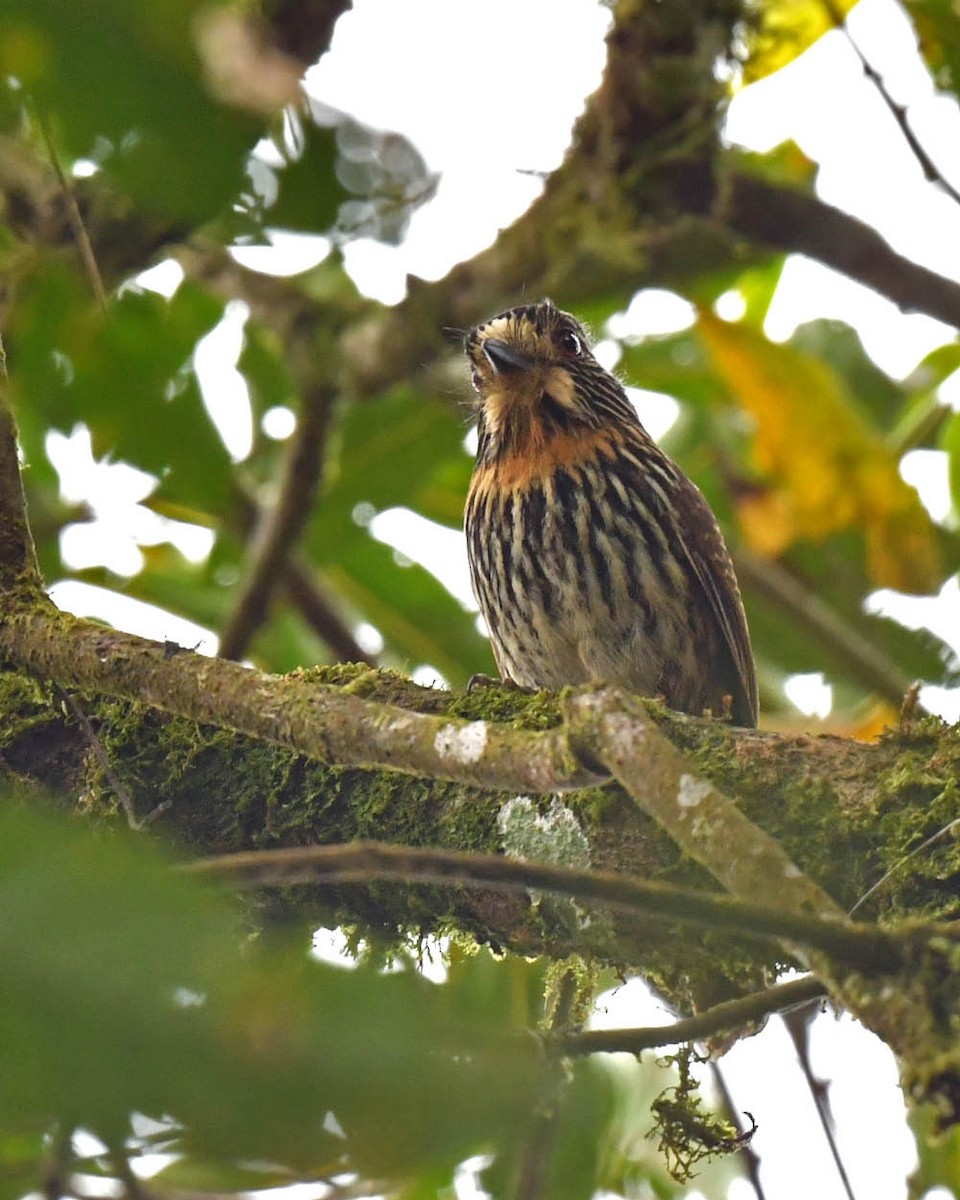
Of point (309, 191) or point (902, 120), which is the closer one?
point (309, 191)

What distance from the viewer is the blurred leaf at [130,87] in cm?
67

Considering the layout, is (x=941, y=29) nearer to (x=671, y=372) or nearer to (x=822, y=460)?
(x=822, y=460)

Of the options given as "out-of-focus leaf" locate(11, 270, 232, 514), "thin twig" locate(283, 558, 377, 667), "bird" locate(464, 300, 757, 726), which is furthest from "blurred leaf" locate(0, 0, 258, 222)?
"thin twig" locate(283, 558, 377, 667)

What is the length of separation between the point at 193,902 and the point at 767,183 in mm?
3924

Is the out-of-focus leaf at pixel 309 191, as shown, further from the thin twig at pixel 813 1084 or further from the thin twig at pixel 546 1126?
the thin twig at pixel 813 1084

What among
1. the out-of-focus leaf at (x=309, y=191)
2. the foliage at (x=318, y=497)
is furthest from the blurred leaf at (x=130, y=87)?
the out-of-focus leaf at (x=309, y=191)

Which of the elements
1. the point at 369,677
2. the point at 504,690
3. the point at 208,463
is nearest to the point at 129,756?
the point at 369,677

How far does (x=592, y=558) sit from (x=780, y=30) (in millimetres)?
1594

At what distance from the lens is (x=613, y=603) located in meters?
3.52

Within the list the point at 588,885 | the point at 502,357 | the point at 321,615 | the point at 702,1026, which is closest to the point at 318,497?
the point at 321,615

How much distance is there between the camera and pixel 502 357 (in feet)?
13.4

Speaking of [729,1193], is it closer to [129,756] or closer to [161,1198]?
[129,756]

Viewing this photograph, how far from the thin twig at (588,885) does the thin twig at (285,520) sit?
2920 millimetres

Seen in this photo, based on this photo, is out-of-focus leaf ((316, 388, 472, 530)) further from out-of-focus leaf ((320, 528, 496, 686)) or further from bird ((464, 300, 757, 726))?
bird ((464, 300, 757, 726))
